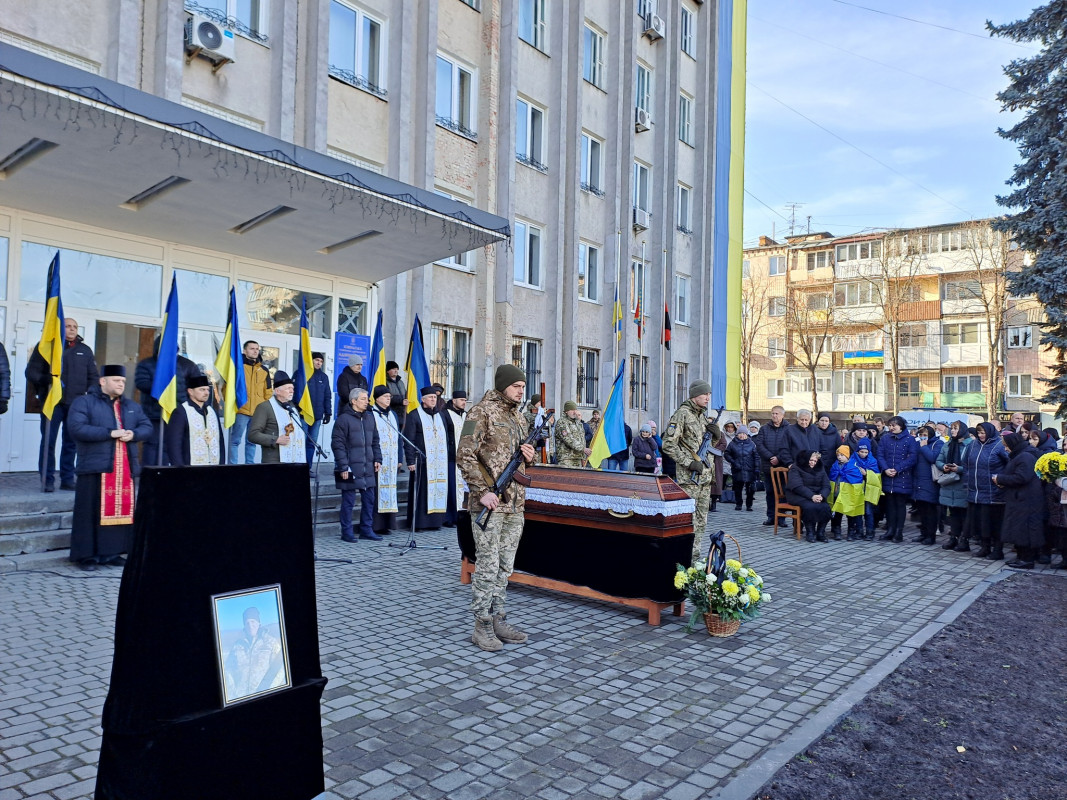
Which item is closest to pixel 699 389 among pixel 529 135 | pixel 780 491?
pixel 780 491

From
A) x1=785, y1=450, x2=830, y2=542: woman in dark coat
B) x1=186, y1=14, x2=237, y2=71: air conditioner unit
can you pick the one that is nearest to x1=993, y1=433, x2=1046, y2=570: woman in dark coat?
x1=785, y1=450, x2=830, y2=542: woman in dark coat

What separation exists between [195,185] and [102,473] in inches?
170

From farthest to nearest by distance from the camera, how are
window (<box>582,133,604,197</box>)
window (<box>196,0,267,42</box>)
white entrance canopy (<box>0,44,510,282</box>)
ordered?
window (<box>582,133,604,197</box>)
window (<box>196,0,267,42</box>)
white entrance canopy (<box>0,44,510,282</box>)

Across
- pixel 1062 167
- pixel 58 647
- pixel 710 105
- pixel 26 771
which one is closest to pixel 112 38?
pixel 58 647

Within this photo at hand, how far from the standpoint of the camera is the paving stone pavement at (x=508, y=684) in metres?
3.89

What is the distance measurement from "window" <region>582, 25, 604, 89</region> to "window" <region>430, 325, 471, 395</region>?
962cm

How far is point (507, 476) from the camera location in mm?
6023

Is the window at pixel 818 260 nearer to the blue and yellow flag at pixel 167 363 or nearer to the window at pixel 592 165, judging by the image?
the window at pixel 592 165

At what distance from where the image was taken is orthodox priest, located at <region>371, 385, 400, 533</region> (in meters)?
11.4

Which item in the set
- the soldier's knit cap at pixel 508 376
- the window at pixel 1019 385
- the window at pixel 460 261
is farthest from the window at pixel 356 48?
the window at pixel 1019 385

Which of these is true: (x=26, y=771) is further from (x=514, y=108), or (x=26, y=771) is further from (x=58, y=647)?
(x=514, y=108)

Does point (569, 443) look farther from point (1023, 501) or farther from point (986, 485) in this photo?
point (1023, 501)

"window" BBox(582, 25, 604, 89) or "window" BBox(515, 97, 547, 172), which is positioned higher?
"window" BBox(582, 25, 604, 89)

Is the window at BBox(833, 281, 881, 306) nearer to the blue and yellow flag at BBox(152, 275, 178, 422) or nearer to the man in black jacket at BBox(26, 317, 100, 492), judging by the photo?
the blue and yellow flag at BBox(152, 275, 178, 422)
